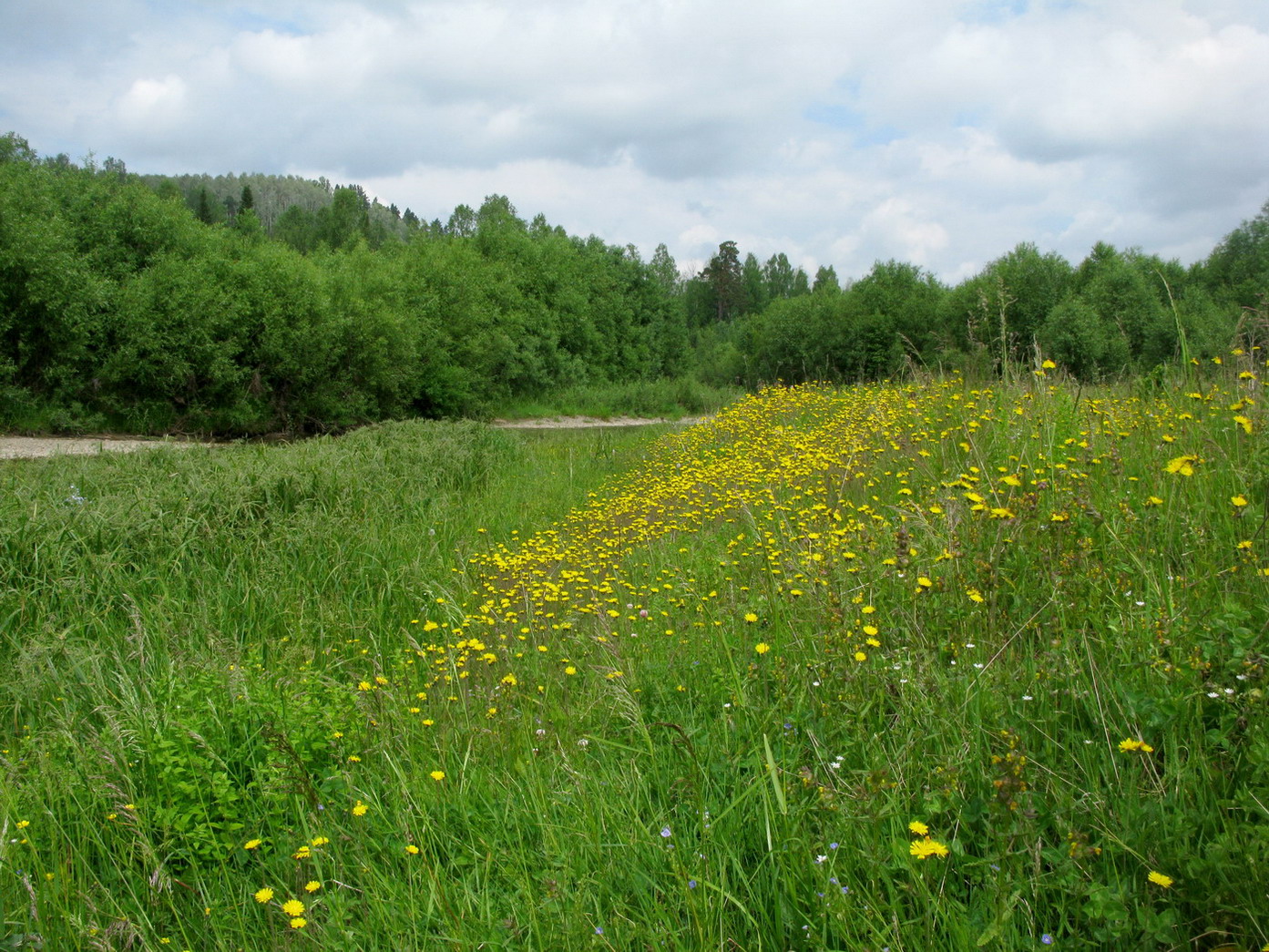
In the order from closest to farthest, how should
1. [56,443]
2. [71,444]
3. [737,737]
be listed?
[737,737] → [71,444] → [56,443]

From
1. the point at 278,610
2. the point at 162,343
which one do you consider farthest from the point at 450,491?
the point at 162,343

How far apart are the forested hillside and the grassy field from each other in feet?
4.64

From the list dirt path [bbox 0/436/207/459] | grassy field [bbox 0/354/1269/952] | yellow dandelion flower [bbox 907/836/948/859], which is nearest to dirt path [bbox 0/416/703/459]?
dirt path [bbox 0/436/207/459]

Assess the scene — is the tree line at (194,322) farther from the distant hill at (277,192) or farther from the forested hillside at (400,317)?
the distant hill at (277,192)

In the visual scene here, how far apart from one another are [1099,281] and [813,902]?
42.7 m

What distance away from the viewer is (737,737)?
2381mm

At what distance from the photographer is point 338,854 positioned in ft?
7.14

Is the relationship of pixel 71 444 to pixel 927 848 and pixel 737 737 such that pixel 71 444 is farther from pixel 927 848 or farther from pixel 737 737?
pixel 927 848

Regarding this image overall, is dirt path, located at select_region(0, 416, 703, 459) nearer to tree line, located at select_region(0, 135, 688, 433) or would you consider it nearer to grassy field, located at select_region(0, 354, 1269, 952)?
tree line, located at select_region(0, 135, 688, 433)

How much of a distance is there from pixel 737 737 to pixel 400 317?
2713 centimetres

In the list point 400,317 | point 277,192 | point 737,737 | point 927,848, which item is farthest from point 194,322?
point 277,192

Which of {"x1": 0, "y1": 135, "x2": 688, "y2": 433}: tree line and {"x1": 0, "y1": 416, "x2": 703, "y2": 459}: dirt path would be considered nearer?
{"x1": 0, "y1": 416, "x2": 703, "y2": 459}: dirt path

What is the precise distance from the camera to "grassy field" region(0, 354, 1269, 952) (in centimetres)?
170

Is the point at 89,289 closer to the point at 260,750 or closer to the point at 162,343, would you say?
the point at 162,343
